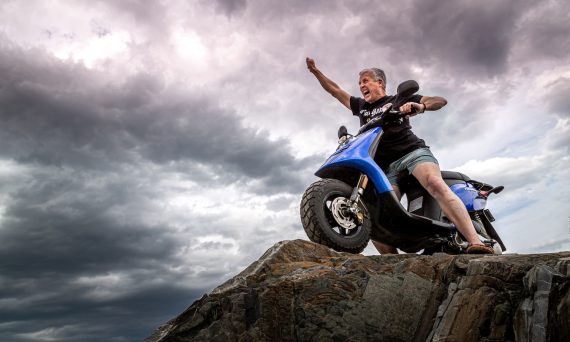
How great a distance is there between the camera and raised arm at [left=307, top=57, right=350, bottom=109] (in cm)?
632

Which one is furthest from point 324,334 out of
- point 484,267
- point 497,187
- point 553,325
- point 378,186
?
point 497,187

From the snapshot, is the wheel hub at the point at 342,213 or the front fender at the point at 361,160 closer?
the wheel hub at the point at 342,213

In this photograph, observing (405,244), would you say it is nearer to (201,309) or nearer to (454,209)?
(454,209)

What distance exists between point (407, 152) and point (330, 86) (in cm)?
159

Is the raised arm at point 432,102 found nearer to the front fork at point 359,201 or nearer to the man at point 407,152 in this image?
the man at point 407,152

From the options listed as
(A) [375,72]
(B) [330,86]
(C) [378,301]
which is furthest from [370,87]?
(C) [378,301]

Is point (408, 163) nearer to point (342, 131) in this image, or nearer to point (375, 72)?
point (342, 131)

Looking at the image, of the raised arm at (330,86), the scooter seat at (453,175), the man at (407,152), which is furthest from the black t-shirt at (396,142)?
the raised arm at (330,86)

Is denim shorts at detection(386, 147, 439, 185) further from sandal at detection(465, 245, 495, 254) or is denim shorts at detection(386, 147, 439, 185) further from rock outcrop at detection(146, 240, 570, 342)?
rock outcrop at detection(146, 240, 570, 342)

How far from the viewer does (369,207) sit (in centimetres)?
489

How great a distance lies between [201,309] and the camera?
3504 millimetres

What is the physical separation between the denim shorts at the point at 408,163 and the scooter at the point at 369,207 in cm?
13

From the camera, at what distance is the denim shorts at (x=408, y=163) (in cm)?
515

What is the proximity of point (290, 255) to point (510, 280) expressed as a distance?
1.57 m
